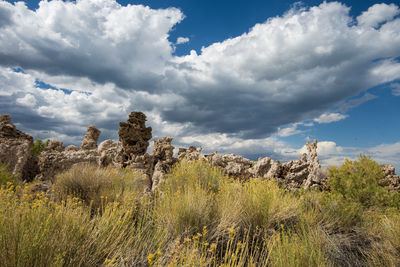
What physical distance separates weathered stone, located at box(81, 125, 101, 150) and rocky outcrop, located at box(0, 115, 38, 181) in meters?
6.55

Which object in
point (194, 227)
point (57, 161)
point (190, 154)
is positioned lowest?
point (194, 227)

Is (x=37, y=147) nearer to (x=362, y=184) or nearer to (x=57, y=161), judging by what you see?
(x=57, y=161)

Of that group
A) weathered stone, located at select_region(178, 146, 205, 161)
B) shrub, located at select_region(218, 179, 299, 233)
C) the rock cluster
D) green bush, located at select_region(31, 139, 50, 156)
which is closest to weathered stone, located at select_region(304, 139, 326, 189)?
the rock cluster

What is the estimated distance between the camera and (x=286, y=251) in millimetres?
3344

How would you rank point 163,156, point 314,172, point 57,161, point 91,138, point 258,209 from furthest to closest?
point 91,138 → point 57,161 → point 163,156 → point 314,172 → point 258,209

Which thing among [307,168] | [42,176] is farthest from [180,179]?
[42,176]

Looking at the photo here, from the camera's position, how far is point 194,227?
14.3ft

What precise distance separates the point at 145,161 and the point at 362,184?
920cm

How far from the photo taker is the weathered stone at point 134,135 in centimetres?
1270

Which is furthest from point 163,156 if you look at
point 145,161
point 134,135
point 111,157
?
point 111,157

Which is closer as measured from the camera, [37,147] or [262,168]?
[262,168]

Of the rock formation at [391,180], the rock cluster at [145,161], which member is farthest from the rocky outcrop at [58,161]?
the rock formation at [391,180]

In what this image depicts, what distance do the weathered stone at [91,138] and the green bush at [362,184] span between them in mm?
17730

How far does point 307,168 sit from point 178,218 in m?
8.21
